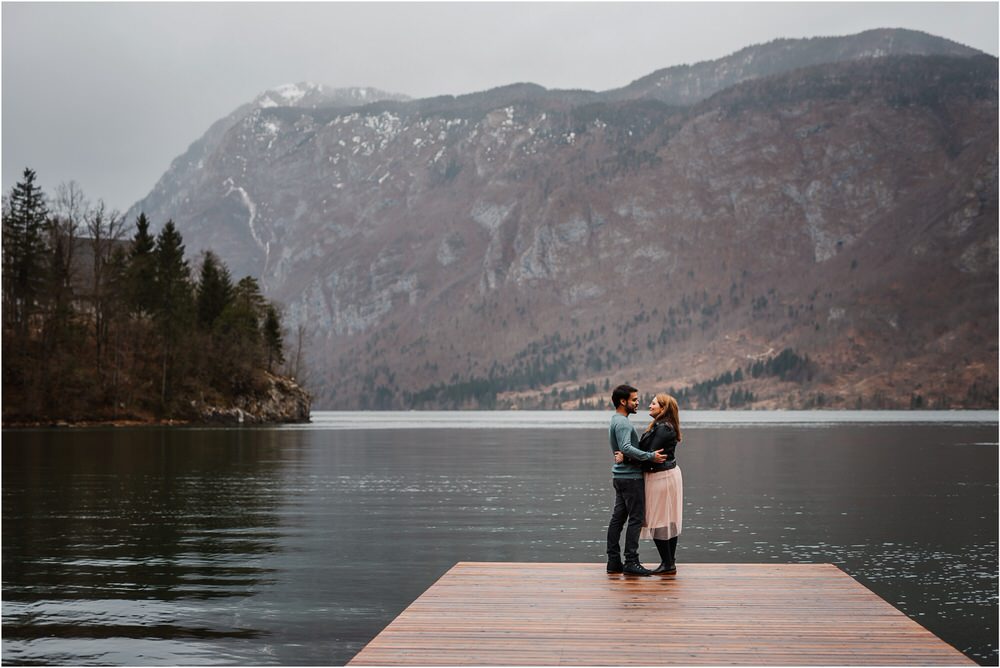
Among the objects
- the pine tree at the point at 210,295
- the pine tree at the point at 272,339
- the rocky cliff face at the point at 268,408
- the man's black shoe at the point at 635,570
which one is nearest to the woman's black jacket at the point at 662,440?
the man's black shoe at the point at 635,570

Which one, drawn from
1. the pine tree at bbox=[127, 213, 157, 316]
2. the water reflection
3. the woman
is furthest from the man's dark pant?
the pine tree at bbox=[127, 213, 157, 316]

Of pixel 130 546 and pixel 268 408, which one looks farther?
pixel 268 408

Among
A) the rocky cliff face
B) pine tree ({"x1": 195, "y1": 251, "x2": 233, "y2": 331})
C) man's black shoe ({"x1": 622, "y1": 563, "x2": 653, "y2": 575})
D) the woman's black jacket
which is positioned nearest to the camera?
the woman's black jacket

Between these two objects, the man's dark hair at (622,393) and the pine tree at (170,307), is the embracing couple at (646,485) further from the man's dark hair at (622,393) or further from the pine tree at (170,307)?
the pine tree at (170,307)

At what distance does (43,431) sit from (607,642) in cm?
9855

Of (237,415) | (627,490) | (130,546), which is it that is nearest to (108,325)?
(237,415)

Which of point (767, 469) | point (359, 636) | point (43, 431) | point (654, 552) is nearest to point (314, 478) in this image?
point (767, 469)

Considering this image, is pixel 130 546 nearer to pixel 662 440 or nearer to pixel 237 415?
pixel 662 440

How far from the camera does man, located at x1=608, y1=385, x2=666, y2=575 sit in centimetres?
1786

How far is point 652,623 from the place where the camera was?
47.1 feet

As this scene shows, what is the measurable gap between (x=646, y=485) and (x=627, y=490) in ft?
1.10

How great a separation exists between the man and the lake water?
2.92 meters

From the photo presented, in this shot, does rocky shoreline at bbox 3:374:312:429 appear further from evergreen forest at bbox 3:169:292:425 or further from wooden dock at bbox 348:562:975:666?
wooden dock at bbox 348:562:975:666

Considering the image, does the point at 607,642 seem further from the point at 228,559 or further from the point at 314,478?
the point at 314,478
